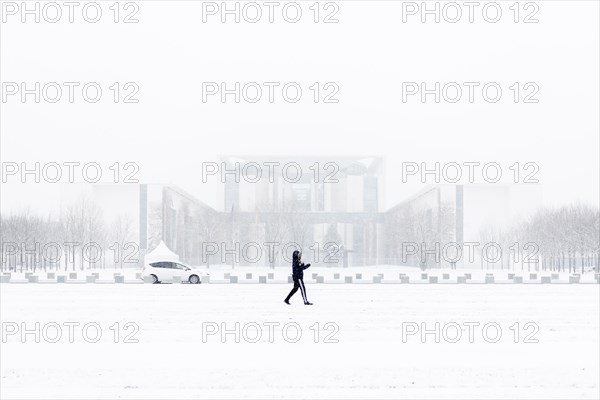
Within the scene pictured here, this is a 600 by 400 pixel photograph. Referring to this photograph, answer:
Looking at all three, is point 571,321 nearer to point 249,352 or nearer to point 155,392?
point 249,352

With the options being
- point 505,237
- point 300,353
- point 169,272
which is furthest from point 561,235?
point 300,353

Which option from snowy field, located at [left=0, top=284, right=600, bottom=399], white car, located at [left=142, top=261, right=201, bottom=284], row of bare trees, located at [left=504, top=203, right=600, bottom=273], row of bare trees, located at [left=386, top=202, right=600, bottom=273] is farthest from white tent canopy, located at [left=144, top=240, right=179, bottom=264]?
snowy field, located at [left=0, top=284, right=600, bottom=399]

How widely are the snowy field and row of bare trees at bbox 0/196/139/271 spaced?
5358 cm

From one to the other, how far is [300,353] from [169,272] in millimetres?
Result: 26786

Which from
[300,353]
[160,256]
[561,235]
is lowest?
[300,353]

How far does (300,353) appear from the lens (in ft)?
44.6

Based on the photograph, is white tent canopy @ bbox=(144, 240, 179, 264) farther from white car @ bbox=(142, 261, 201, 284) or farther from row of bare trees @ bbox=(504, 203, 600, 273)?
row of bare trees @ bbox=(504, 203, 600, 273)

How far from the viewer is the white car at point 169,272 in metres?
39.4

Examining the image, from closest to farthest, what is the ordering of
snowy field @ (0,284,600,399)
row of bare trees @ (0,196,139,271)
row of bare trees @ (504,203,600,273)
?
snowy field @ (0,284,600,399) → row of bare trees @ (504,203,600,273) → row of bare trees @ (0,196,139,271)

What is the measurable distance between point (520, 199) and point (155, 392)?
85.0 m

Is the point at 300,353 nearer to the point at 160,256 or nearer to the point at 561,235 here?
the point at 160,256

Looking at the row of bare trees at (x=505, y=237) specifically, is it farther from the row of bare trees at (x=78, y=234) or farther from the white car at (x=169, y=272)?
the white car at (x=169, y=272)

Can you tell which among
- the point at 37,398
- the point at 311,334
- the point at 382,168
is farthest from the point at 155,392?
the point at 382,168

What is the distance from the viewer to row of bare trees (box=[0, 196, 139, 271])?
74.4 m
